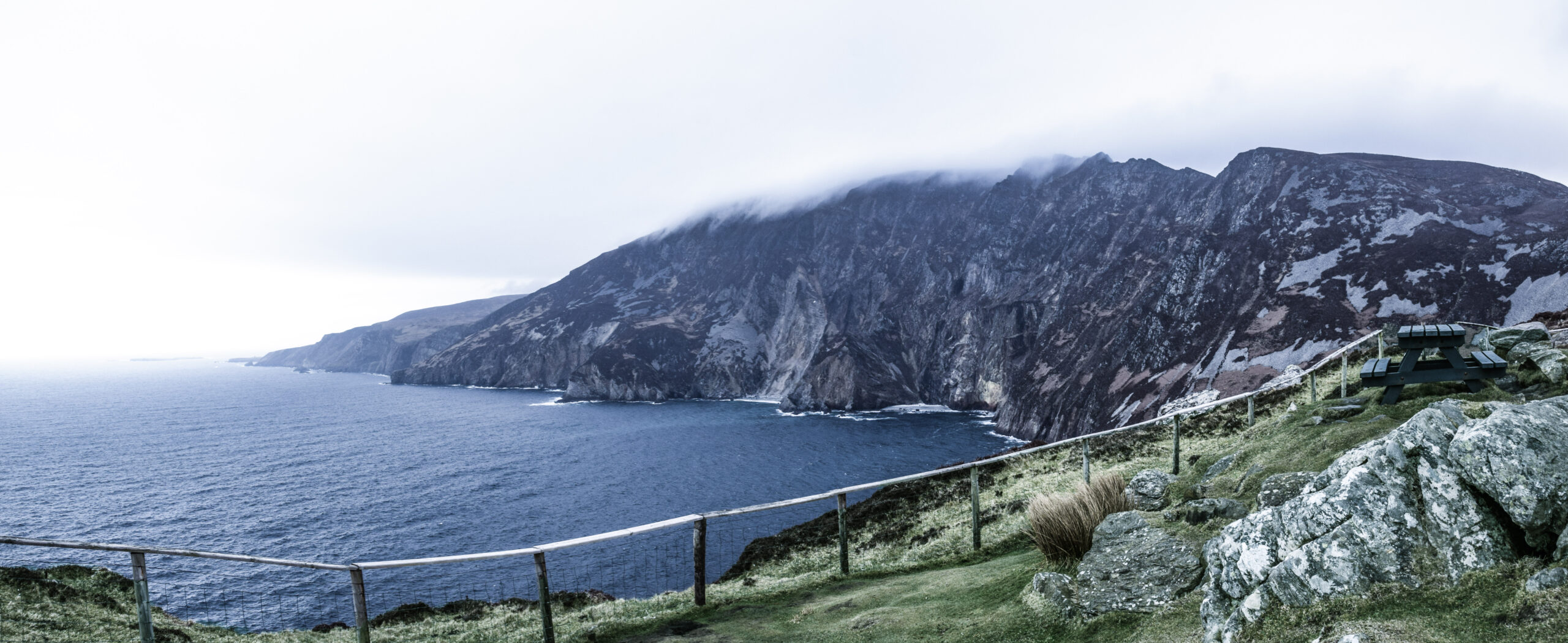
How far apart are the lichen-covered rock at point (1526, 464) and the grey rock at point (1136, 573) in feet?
9.21

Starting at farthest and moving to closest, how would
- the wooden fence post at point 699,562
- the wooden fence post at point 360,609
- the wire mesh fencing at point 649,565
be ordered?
the wire mesh fencing at point 649,565, the wooden fence post at point 699,562, the wooden fence post at point 360,609

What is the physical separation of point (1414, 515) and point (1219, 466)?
8.57m

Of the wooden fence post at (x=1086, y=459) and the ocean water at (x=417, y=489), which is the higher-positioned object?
the wooden fence post at (x=1086, y=459)

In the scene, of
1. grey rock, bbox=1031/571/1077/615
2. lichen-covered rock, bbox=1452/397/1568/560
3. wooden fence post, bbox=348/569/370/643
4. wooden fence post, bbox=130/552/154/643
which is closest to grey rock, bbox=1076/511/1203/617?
grey rock, bbox=1031/571/1077/615

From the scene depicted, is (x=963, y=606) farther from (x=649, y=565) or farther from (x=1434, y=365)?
(x=649, y=565)

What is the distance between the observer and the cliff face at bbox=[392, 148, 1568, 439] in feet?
194

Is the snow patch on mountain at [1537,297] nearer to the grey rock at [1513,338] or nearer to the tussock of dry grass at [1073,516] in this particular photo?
the grey rock at [1513,338]

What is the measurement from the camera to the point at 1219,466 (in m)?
12.9

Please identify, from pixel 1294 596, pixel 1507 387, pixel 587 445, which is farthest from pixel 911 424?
pixel 1294 596

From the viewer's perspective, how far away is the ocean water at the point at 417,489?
39.9 m

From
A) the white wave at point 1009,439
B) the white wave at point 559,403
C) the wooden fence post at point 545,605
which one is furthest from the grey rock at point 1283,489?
the white wave at point 559,403

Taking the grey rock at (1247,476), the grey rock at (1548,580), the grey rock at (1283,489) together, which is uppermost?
the grey rock at (1548,580)

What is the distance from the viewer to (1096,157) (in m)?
176

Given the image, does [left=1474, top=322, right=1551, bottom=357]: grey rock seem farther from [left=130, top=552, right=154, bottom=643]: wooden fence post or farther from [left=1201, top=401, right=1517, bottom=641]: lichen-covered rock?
[left=130, top=552, right=154, bottom=643]: wooden fence post
